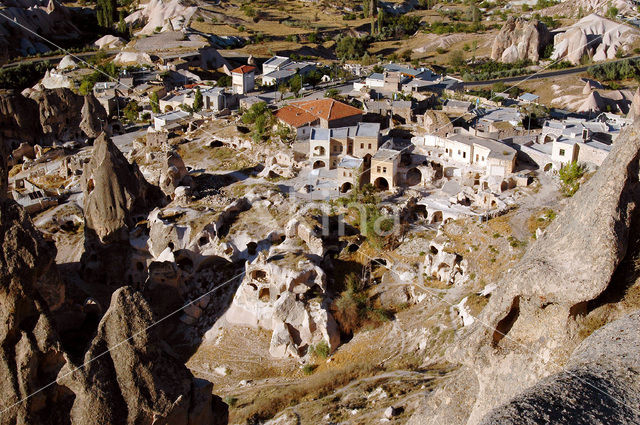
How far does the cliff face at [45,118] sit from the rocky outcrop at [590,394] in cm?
5286

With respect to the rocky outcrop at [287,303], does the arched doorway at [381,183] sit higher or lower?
higher

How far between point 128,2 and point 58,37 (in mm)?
21849

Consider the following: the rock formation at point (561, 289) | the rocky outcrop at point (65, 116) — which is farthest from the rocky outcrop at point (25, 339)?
the rocky outcrop at point (65, 116)

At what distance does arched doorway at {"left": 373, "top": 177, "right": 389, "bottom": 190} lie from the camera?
3925 centimetres

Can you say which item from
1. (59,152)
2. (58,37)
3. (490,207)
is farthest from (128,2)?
(490,207)

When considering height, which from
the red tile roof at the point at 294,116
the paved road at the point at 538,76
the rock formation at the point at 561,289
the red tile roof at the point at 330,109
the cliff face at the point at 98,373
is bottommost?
the paved road at the point at 538,76

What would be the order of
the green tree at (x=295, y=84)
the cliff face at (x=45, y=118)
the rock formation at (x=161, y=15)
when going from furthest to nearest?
the rock formation at (x=161, y=15) → the green tree at (x=295, y=84) → the cliff face at (x=45, y=118)

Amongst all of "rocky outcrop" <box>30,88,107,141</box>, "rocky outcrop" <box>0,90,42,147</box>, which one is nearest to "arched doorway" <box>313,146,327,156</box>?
"rocky outcrop" <box>30,88,107,141</box>

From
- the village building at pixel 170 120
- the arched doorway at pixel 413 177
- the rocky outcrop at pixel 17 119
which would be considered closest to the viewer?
the arched doorway at pixel 413 177

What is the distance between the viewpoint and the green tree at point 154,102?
189 ft

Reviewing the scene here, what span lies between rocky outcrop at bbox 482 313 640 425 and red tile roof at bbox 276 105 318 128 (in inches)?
1516

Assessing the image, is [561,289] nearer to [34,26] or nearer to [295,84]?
[295,84]

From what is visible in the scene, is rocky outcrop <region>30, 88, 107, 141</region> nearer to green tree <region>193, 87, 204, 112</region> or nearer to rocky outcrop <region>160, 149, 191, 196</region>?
green tree <region>193, 87, 204, 112</region>

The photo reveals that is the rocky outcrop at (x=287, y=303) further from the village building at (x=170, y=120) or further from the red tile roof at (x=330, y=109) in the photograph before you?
the village building at (x=170, y=120)
